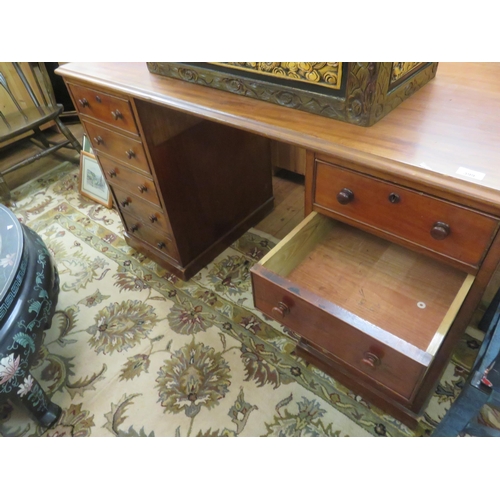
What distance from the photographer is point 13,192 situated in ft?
6.86

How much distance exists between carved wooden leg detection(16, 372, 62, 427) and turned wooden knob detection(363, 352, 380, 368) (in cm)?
90

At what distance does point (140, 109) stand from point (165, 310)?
2.35 feet

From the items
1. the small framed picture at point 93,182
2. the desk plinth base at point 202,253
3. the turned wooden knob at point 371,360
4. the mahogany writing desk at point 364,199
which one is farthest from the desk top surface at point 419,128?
the small framed picture at point 93,182

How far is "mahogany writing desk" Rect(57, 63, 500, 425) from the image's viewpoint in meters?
0.62

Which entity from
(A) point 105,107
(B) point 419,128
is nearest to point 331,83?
(B) point 419,128

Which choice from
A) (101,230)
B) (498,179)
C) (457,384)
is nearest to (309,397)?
(457,384)

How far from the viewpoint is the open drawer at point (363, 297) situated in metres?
0.66

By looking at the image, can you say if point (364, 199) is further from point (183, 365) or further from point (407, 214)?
point (183, 365)

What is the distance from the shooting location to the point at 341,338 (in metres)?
0.73

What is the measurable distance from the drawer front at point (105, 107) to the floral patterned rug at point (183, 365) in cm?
63

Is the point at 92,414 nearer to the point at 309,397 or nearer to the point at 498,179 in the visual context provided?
the point at 309,397

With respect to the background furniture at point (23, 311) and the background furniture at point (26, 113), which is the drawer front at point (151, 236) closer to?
the background furniture at point (23, 311)

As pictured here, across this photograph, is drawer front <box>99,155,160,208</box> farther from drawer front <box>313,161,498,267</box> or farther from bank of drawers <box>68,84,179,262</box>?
drawer front <box>313,161,498,267</box>
